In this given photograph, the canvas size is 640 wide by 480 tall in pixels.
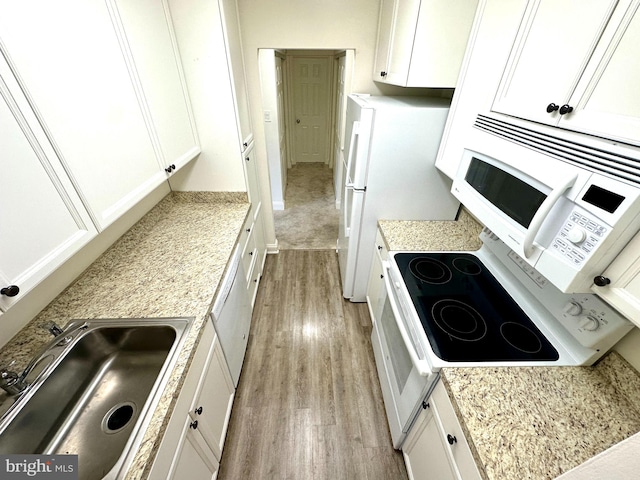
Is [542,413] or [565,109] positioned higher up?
[565,109]

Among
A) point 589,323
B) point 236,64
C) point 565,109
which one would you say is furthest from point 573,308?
point 236,64

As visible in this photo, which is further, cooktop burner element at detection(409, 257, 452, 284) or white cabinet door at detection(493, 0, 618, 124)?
cooktop burner element at detection(409, 257, 452, 284)

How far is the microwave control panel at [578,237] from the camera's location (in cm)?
66

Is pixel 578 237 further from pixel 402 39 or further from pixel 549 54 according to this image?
pixel 402 39

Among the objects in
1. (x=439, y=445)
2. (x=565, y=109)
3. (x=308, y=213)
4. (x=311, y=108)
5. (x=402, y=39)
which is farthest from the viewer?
(x=311, y=108)

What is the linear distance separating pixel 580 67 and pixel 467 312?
3.03 feet

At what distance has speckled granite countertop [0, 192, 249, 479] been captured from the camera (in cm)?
93

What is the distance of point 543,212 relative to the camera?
75 cm

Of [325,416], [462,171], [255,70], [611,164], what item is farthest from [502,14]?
[325,416]

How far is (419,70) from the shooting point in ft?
4.77

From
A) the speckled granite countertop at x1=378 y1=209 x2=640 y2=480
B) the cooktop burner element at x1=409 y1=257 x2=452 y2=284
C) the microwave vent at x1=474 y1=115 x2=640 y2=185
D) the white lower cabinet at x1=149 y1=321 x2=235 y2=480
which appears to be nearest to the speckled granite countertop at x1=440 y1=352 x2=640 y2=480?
the speckled granite countertop at x1=378 y1=209 x2=640 y2=480

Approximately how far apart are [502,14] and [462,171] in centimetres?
61

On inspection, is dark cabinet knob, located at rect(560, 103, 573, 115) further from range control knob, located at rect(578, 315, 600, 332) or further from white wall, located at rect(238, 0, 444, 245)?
white wall, located at rect(238, 0, 444, 245)

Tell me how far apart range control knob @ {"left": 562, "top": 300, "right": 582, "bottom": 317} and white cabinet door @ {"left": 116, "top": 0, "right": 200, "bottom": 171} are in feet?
6.35
